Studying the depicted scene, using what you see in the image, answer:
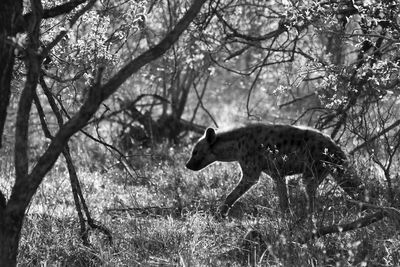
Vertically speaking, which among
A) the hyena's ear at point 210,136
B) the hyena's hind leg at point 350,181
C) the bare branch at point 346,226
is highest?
the hyena's ear at point 210,136

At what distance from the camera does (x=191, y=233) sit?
6.09 m

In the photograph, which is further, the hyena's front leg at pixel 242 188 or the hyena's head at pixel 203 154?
the hyena's head at pixel 203 154

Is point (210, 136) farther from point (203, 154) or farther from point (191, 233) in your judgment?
point (191, 233)

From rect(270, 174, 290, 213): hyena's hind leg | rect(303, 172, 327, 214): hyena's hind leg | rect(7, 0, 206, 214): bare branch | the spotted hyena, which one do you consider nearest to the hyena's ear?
the spotted hyena

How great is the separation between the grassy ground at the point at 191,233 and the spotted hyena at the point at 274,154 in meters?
0.20

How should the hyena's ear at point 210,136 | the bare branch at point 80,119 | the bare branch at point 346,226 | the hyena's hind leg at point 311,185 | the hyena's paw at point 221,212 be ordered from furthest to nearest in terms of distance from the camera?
the hyena's ear at point 210,136 → the hyena's paw at point 221,212 → the hyena's hind leg at point 311,185 → the bare branch at point 346,226 → the bare branch at point 80,119

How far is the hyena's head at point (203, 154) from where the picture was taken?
8148 millimetres

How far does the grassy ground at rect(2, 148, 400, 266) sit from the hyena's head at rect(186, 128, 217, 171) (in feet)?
0.95

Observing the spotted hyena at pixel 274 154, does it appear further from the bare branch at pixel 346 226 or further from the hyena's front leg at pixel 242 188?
the bare branch at pixel 346 226

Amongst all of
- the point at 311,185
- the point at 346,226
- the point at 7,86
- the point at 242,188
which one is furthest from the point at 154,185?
the point at 7,86

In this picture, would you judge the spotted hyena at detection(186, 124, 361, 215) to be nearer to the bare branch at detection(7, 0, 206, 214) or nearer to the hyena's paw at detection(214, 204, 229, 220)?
the hyena's paw at detection(214, 204, 229, 220)

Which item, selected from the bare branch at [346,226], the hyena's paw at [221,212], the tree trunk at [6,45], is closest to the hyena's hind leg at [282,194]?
the hyena's paw at [221,212]

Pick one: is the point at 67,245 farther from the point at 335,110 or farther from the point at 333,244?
the point at 335,110

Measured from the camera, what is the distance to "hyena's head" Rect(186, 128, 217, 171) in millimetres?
8148
